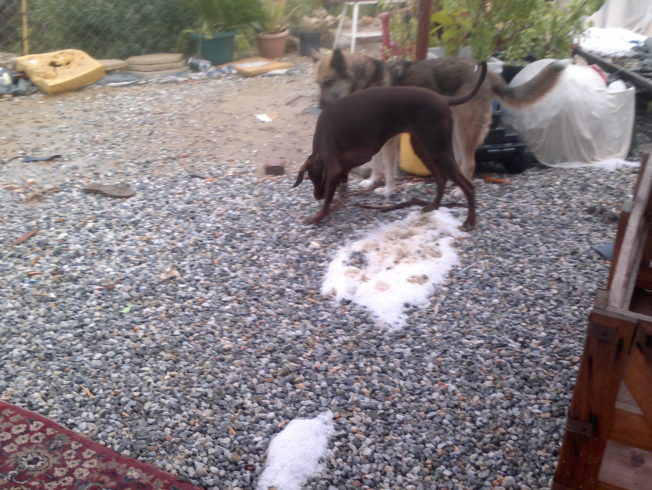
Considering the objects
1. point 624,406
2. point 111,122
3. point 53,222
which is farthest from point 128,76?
point 624,406

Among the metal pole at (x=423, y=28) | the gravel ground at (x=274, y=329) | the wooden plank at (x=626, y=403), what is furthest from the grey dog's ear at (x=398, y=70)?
the wooden plank at (x=626, y=403)

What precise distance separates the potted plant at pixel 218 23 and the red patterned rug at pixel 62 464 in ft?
27.1

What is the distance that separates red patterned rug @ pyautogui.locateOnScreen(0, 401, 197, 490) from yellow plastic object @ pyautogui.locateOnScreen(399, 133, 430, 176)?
364cm

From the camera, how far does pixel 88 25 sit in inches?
369

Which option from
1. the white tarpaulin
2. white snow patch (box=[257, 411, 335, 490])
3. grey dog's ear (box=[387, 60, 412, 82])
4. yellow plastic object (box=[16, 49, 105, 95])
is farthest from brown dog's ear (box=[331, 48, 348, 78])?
the white tarpaulin

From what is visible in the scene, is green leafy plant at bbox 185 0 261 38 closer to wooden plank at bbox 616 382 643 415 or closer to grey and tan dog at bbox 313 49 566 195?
grey and tan dog at bbox 313 49 566 195

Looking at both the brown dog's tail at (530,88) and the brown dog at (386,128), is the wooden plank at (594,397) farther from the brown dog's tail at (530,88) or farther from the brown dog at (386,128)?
the brown dog's tail at (530,88)

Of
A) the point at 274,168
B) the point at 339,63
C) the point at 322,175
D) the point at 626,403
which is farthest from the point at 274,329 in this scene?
the point at 339,63

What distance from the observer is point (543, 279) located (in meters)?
3.50

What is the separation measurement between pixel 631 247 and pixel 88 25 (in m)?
9.80

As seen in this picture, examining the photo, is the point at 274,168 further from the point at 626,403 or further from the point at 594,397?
the point at 594,397

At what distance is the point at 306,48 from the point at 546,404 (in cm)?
916

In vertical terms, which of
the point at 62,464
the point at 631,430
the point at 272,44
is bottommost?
the point at 62,464

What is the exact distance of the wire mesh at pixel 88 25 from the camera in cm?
920
